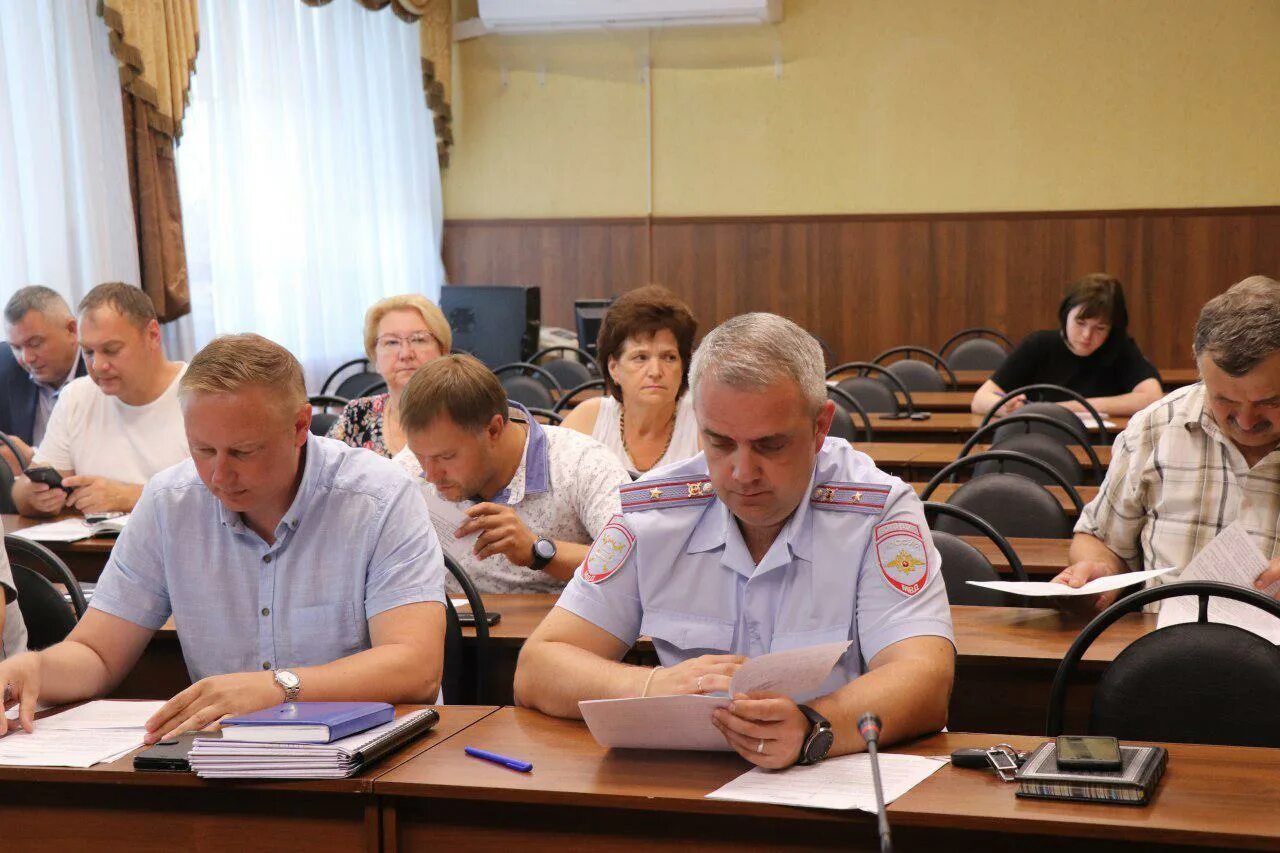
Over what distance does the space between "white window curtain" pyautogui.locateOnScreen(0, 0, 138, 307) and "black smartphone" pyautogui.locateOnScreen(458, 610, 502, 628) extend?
415 centimetres

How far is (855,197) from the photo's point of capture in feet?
34.0

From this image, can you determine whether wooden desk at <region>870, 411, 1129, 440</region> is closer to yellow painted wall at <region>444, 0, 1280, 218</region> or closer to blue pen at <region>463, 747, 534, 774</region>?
blue pen at <region>463, 747, 534, 774</region>

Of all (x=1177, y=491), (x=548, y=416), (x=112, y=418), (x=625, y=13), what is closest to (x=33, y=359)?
(x=112, y=418)

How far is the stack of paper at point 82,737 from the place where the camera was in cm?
182

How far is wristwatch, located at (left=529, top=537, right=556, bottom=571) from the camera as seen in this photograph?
9.46 ft

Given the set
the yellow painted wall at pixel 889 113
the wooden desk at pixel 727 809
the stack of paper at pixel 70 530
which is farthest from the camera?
the yellow painted wall at pixel 889 113

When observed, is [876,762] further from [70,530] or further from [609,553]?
[70,530]

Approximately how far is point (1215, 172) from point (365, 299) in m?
6.26

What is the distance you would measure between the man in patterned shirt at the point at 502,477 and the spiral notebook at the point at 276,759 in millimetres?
1146

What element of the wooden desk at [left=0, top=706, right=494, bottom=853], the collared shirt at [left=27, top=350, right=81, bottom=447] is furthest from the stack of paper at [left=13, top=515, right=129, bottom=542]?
the wooden desk at [left=0, top=706, right=494, bottom=853]

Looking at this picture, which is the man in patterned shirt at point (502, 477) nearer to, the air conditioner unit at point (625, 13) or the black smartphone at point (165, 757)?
the black smartphone at point (165, 757)

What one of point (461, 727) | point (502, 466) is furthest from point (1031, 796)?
point (502, 466)

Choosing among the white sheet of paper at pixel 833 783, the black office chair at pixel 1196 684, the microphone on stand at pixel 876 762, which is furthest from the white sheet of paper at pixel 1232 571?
the microphone on stand at pixel 876 762

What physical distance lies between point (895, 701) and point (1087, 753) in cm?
26
